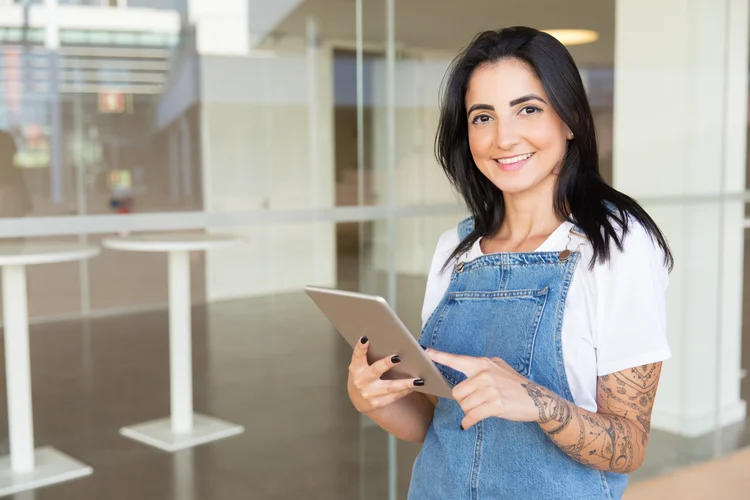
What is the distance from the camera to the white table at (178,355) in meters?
2.39

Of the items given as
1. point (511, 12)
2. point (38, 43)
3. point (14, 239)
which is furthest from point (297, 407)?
point (511, 12)

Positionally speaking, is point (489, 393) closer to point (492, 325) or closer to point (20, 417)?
point (492, 325)

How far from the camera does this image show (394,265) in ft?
9.91

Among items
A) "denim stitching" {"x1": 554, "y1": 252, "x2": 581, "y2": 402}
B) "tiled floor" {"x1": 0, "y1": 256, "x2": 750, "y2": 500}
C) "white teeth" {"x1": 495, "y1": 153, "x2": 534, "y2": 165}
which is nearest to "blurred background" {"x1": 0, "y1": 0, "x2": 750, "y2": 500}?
"tiled floor" {"x1": 0, "y1": 256, "x2": 750, "y2": 500}

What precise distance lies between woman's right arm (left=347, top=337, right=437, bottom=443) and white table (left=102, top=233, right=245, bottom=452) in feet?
3.62

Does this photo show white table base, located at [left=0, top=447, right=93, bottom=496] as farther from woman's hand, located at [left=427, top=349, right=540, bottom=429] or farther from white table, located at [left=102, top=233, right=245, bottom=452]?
woman's hand, located at [left=427, top=349, right=540, bottom=429]

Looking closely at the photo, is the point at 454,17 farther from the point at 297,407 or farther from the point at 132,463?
the point at 132,463

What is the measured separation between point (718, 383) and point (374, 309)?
349cm

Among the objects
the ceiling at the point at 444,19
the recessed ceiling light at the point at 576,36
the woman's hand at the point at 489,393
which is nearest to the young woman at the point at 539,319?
the woman's hand at the point at 489,393

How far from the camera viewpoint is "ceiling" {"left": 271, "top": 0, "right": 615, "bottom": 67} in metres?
2.82

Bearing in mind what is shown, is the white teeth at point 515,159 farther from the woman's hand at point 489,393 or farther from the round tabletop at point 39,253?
the round tabletop at point 39,253

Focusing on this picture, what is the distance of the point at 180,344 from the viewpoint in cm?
248

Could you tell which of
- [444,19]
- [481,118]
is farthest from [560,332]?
[444,19]

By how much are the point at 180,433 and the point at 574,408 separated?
1.54 metres
